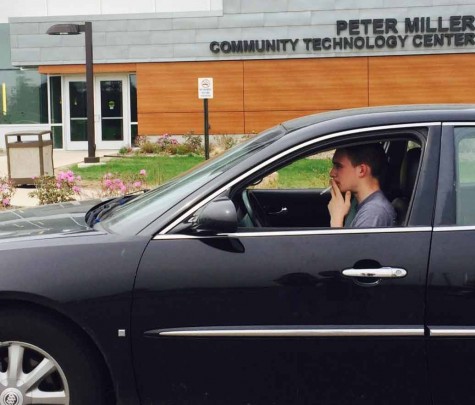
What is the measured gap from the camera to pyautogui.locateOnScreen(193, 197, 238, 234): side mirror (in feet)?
11.0

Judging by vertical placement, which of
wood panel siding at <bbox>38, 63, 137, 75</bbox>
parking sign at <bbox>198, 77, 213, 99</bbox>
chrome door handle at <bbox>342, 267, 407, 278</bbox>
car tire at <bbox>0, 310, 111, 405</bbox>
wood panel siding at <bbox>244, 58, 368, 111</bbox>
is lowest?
car tire at <bbox>0, 310, 111, 405</bbox>

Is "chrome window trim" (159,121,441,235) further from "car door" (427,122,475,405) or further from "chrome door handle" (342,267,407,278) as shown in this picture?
"chrome door handle" (342,267,407,278)

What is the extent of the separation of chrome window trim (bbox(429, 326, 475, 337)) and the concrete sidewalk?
10234 mm

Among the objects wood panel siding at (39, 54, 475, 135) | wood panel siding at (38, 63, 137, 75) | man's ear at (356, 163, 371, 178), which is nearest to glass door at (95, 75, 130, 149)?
wood panel siding at (38, 63, 137, 75)

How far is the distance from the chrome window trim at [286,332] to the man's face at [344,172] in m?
0.87

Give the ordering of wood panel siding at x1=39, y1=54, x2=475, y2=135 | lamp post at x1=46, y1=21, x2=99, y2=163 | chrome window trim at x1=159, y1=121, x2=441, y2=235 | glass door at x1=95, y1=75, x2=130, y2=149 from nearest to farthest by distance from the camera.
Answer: chrome window trim at x1=159, y1=121, x2=441, y2=235 < lamp post at x1=46, y1=21, x2=99, y2=163 < wood panel siding at x1=39, y1=54, x2=475, y2=135 < glass door at x1=95, y1=75, x2=130, y2=149

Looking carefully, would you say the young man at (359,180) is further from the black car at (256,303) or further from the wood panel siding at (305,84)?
the wood panel siding at (305,84)

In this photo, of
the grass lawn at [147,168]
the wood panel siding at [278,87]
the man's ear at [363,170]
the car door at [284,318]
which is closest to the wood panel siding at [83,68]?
the wood panel siding at [278,87]

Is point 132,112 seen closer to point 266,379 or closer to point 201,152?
point 201,152

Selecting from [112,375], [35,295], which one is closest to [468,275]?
[112,375]

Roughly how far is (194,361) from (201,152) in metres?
23.1

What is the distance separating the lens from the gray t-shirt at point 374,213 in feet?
11.9

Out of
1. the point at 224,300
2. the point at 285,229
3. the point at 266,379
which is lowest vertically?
the point at 266,379

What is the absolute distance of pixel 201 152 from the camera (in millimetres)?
26328
